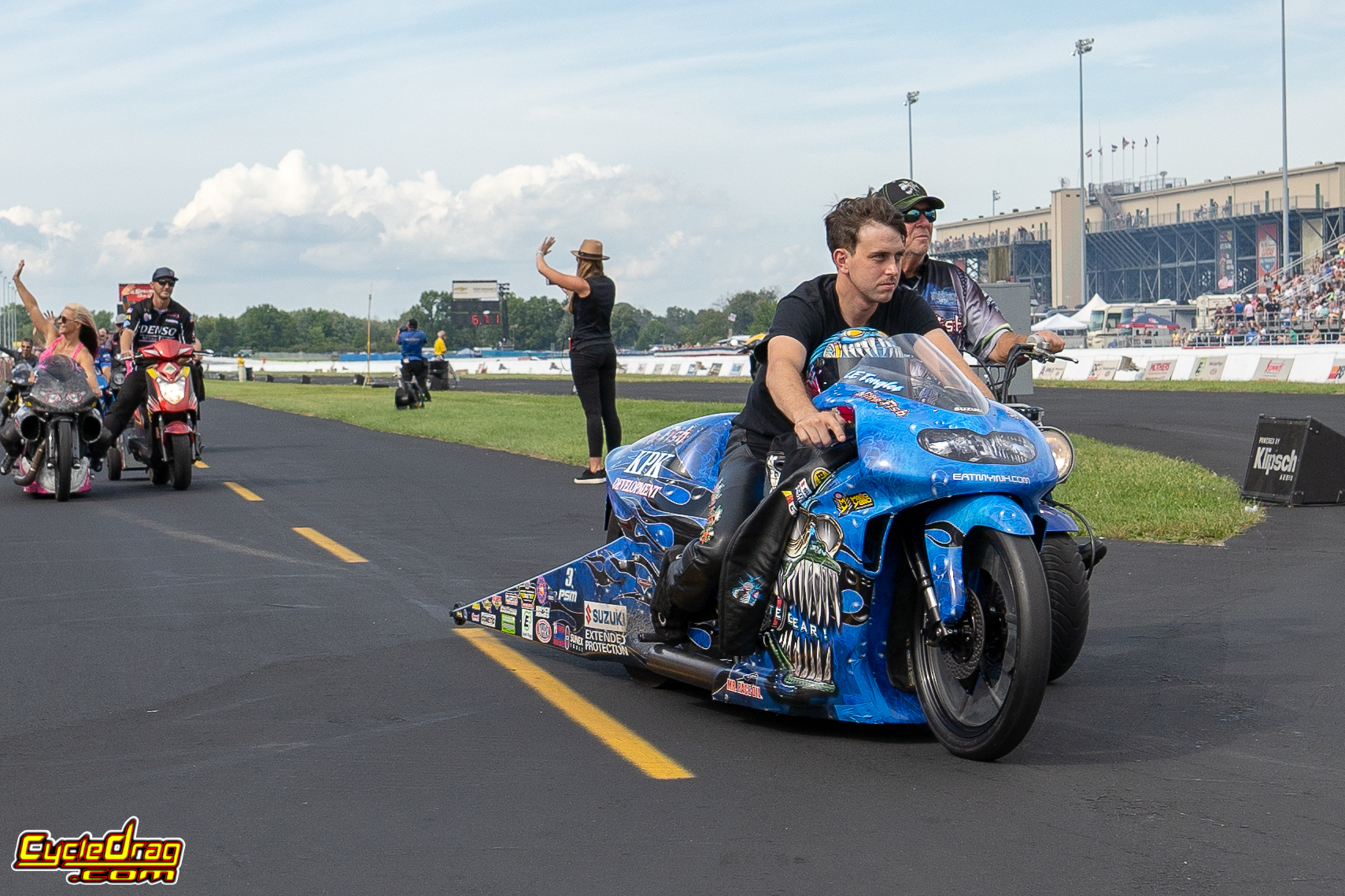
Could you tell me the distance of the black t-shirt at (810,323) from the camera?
18.3 ft

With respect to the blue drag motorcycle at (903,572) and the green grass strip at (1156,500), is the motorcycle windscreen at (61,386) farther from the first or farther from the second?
the blue drag motorcycle at (903,572)

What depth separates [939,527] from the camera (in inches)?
193

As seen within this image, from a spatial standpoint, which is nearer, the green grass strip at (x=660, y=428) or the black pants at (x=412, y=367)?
the green grass strip at (x=660, y=428)

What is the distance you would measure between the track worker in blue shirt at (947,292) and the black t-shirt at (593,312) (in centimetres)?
708

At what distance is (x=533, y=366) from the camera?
246 feet

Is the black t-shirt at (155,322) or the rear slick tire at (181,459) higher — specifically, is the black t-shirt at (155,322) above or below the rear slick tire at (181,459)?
above

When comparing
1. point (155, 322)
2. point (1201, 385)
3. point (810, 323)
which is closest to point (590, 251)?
point (155, 322)

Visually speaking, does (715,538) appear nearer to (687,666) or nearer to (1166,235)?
(687,666)

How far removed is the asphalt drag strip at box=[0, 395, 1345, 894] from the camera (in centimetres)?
401

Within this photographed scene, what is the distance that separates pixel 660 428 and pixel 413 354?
49.8 ft

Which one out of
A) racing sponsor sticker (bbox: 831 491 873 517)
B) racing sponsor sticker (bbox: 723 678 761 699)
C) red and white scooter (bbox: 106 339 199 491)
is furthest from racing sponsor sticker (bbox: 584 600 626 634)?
red and white scooter (bbox: 106 339 199 491)

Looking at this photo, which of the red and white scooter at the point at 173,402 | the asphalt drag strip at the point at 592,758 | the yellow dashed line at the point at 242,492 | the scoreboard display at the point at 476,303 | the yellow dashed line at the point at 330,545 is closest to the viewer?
the asphalt drag strip at the point at 592,758

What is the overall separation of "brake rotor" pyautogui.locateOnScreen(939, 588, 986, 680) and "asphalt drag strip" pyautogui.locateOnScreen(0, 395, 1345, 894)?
30 centimetres

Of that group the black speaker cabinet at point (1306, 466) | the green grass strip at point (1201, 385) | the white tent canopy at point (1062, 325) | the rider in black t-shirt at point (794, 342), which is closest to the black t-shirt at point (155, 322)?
the black speaker cabinet at point (1306, 466)
